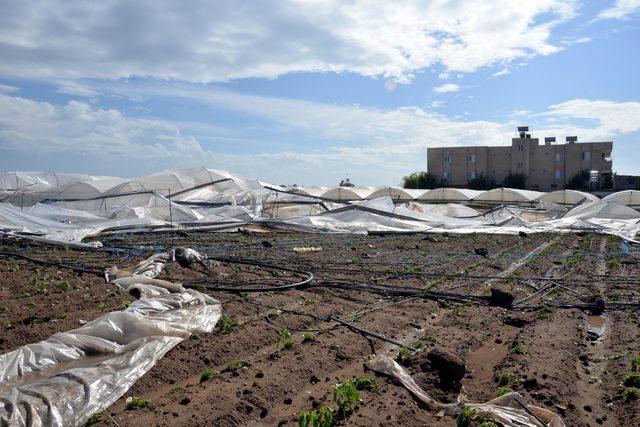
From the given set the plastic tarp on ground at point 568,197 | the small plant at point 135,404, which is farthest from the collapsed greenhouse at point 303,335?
the plastic tarp on ground at point 568,197

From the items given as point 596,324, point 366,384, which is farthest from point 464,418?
point 596,324

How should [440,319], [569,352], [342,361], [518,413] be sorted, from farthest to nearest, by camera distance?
[440,319] < [569,352] < [342,361] < [518,413]

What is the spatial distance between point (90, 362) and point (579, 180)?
55.2 m

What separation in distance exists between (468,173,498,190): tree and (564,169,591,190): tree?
22.8ft

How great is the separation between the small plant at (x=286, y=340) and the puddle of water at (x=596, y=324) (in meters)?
3.69

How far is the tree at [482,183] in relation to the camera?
55.6 meters

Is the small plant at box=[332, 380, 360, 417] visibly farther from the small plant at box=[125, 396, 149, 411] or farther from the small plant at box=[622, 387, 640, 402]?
the small plant at box=[622, 387, 640, 402]

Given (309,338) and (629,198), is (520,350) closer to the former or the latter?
(309,338)

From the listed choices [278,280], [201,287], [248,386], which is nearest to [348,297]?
[278,280]

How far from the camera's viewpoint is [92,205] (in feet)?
79.7

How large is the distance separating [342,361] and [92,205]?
21644 millimetres

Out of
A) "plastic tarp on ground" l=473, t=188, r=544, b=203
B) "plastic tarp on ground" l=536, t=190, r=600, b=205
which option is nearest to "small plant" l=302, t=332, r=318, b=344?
"plastic tarp on ground" l=536, t=190, r=600, b=205

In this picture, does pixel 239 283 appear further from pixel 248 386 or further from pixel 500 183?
pixel 500 183

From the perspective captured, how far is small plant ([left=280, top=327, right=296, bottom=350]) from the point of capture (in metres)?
5.43
